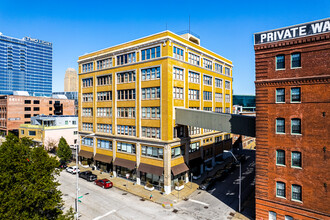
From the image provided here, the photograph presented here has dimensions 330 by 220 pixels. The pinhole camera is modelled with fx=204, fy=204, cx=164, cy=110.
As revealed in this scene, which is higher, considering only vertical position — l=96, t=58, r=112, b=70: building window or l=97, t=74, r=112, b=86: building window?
l=96, t=58, r=112, b=70: building window

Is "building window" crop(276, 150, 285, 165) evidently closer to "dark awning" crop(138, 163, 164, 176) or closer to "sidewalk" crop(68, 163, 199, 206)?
"sidewalk" crop(68, 163, 199, 206)

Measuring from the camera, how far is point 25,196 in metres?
18.1

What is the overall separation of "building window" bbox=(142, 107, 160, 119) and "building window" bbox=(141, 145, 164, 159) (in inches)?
211

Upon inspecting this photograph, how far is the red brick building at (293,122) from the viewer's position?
20.6m

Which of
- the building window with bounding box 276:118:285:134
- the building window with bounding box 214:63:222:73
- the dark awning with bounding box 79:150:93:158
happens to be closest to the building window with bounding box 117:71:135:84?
the dark awning with bounding box 79:150:93:158

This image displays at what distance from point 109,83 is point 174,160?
21.3 m

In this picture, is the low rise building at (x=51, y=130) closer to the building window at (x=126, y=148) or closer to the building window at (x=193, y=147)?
the building window at (x=126, y=148)

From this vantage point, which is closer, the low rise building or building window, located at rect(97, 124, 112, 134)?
building window, located at rect(97, 124, 112, 134)

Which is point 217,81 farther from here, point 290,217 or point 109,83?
point 290,217

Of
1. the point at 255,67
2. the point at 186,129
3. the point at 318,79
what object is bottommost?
the point at 186,129

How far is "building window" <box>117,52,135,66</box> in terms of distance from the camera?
38594 millimetres

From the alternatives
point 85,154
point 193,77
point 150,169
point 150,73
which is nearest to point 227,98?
point 193,77

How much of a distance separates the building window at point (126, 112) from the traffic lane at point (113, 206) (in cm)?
1324

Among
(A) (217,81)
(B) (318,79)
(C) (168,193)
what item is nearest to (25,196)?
(C) (168,193)
